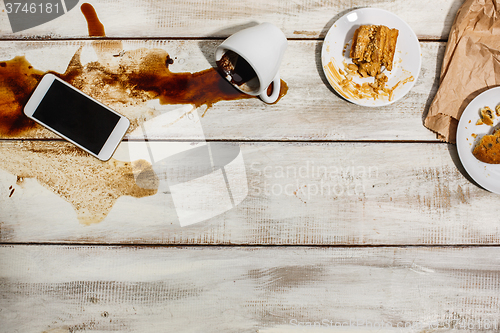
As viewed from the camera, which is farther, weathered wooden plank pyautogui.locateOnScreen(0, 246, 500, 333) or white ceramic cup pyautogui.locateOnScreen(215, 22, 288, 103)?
weathered wooden plank pyautogui.locateOnScreen(0, 246, 500, 333)

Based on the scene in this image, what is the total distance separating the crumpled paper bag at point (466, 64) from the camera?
81 centimetres

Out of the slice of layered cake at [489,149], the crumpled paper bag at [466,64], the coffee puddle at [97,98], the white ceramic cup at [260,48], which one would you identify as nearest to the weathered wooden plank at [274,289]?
the coffee puddle at [97,98]

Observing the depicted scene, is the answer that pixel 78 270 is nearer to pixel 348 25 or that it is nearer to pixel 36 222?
pixel 36 222

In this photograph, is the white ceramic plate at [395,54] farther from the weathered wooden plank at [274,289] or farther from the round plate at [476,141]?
the weathered wooden plank at [274,289]

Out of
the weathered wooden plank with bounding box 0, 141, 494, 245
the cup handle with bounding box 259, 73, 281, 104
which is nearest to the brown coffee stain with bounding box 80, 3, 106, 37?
the weathered wooden plank with bounding box 0, 141, 494, 245

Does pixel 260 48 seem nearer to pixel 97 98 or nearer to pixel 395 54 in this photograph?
pixel 395 54

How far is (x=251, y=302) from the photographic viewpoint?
853mm

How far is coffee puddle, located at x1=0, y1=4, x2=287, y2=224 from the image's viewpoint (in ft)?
2.80

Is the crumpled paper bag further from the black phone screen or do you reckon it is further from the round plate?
the black phone screen

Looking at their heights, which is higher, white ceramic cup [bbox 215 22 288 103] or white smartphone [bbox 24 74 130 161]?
white ceramic cup [bbox 215 22 288 103]

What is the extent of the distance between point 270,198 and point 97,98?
0.60 meters

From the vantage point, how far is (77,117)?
836mm

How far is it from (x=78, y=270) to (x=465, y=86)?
1.24 m

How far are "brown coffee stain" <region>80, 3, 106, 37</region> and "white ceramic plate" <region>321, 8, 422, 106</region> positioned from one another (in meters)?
0.67
